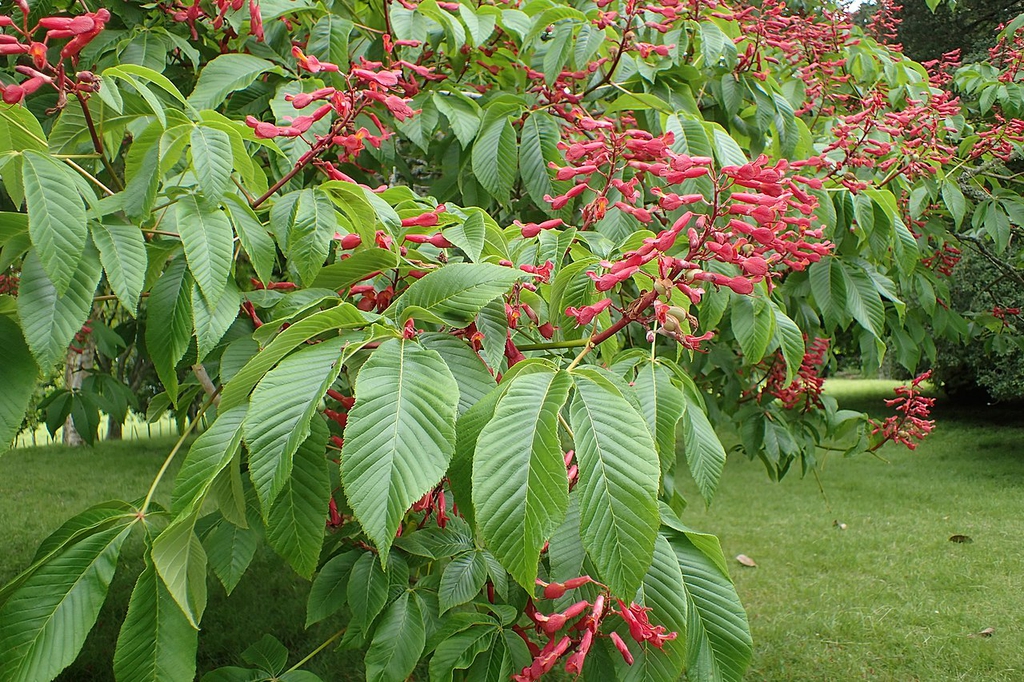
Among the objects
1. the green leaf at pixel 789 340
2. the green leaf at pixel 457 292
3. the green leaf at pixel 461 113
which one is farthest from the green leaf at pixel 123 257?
the green leaf at pixel 789 340

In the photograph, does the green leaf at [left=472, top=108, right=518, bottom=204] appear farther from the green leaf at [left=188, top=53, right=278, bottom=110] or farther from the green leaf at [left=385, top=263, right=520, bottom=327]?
the green leaf at [left=385, top=263, right=520, bottom=327]

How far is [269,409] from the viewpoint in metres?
0.79

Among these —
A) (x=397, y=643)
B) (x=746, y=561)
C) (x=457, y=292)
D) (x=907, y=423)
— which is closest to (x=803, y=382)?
(x=907, y=423)

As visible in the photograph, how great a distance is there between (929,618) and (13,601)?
192 inches

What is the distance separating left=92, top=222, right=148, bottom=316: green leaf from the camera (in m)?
0.97

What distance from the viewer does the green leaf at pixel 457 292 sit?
0.96 meters

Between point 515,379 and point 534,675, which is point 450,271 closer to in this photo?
point 515,379

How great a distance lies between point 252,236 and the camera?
1178mm

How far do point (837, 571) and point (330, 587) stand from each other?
16.3ft

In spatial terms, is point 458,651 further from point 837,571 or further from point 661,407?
point 837,571

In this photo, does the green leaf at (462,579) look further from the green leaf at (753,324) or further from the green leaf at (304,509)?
the green leaf at (753,324)

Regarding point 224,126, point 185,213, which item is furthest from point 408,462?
point 224,126

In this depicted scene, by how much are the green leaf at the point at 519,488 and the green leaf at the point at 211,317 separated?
0.50 m

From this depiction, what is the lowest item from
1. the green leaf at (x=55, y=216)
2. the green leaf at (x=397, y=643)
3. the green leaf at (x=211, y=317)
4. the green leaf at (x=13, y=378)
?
the green leaf at (x=397, y=643)
